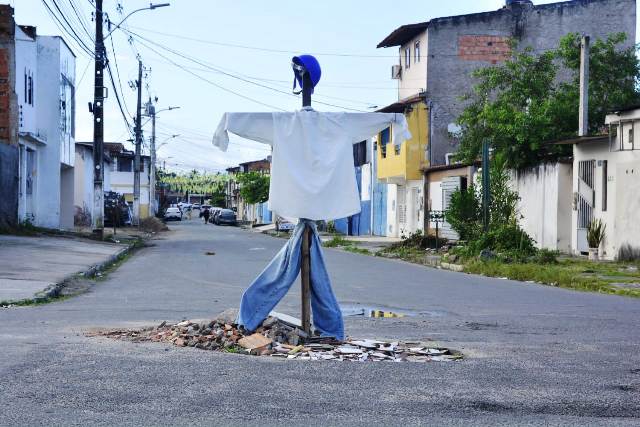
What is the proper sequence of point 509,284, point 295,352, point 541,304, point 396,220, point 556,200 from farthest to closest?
point 396,220, point 556,200, point 509,284, point 541,304, point 295,352

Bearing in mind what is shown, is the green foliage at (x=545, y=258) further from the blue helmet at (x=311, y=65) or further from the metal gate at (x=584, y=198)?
the blue helmet at (x=311, y=65)

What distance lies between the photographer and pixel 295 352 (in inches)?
305

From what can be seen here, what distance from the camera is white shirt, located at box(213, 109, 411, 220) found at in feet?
27.0

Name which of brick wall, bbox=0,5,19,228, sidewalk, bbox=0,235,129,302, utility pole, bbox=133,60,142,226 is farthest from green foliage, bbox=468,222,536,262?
utility pole, bbox=133,60,142,226

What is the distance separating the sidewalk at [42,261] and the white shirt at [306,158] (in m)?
6.31

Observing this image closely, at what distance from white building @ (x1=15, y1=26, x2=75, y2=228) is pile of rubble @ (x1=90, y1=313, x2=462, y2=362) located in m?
26.5

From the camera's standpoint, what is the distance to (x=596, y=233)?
24.7 metres

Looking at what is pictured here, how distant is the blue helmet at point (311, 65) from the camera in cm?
839

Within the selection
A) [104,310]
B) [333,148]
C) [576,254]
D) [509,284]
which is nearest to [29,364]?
[333,148]

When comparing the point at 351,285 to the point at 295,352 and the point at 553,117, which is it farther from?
the point at 553,117

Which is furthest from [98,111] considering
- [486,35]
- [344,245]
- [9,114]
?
[486,35]

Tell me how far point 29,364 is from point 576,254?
22.3 m

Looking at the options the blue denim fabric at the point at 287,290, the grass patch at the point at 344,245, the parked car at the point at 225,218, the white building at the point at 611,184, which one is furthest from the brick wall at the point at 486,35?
the parked car at the point at 225,218

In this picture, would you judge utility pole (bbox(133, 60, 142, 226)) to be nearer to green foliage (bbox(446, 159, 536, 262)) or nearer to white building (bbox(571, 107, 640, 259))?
green foliage (bbox(446, 159, 536, 262))
